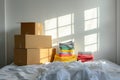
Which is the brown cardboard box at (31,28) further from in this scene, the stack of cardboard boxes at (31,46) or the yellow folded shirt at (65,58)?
the yellow folded shirt at (65,58)

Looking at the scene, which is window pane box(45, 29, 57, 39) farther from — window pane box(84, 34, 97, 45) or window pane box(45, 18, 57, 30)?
window pane box(84, 34, 97, 45)

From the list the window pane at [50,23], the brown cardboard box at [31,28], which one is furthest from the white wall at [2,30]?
the window pane at [50,23]

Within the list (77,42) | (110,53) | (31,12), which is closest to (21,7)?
(31,12)

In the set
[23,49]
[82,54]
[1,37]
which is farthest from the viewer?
[1,37]

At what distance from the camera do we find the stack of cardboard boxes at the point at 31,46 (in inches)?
122

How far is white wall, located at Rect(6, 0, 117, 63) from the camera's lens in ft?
11.8

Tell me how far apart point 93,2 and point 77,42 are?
2.67 ft

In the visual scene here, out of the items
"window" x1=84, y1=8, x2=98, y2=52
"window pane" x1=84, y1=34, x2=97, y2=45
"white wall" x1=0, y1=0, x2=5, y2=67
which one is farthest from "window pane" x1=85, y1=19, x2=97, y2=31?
"white wall" x1=0, y1=0, x2=5, y2=67

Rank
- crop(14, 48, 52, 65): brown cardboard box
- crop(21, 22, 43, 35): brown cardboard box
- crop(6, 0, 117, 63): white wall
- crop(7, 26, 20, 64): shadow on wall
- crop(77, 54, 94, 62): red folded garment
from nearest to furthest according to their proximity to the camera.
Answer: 1. crop(14, 48, 52, 65): brown cardboard box
2. crop(21, 22, 43, 35): brown cardboard box
3. crop(77, 54, 94, 62): red folded garment
4. crop(6, 0, 117, 63): white wall
5. crop(7, 26, 20, 64): shadow on wall

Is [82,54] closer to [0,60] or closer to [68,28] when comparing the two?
[68,28]

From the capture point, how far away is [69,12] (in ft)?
12.0

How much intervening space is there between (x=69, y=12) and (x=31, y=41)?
100 cm

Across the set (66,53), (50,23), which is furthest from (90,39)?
(50,23)

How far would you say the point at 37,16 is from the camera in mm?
3707
